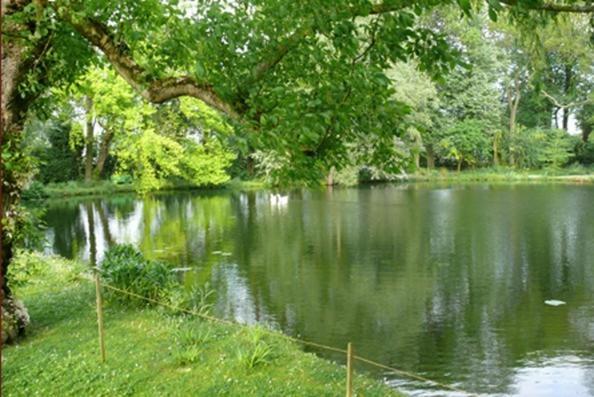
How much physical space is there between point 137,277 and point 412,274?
7.54m

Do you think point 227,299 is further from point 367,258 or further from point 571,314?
point 571,314

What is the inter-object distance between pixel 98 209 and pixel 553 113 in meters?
43.8

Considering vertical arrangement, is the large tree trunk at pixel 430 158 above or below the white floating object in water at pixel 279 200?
above

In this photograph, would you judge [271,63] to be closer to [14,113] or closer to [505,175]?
[14,113]

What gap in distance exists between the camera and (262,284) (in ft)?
46.6

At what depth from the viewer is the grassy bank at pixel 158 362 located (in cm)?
646

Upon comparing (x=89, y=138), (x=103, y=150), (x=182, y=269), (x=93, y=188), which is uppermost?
(x=89, y=138)

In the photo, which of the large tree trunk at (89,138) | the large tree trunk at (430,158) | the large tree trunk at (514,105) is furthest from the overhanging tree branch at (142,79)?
the large tree trunk at (514,105)

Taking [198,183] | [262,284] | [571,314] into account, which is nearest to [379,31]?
[571,314]

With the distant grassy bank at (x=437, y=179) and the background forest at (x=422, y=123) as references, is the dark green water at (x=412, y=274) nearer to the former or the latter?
the background forest at (x=422, y=123)

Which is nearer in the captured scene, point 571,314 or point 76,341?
point 76,341

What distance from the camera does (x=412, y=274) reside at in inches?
593

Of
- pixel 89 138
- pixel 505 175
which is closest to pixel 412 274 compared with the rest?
pixel 89 138

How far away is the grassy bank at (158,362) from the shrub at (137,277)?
69cm
